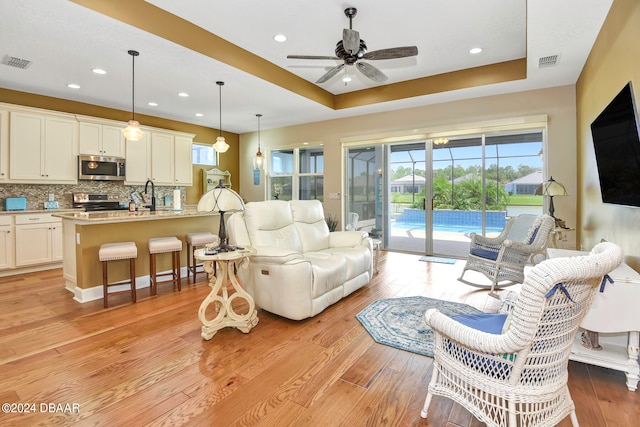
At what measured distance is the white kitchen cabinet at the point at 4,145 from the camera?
4.59 metres

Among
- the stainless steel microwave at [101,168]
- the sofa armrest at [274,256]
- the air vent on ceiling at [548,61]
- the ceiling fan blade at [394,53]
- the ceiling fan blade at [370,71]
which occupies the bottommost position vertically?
the sofa armrest at [274,256]

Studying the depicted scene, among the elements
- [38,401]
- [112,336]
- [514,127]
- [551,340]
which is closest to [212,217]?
[112,336]

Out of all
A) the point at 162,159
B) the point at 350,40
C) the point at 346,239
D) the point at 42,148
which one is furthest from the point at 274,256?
the point at 162,159

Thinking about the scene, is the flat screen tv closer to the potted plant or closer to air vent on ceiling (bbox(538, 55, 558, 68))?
air vent on ceiling (bbox(538, 55, 558, 68))

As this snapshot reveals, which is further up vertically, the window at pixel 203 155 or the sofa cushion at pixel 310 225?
the window at pixel 203 155

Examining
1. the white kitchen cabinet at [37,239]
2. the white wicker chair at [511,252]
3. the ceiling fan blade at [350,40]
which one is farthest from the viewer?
the white kitchen cabinet at [37,239]

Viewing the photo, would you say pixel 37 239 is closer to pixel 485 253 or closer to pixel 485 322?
pixel 485 322

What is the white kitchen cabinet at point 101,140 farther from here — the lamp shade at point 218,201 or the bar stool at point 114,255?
the lamp shade at point 218,201

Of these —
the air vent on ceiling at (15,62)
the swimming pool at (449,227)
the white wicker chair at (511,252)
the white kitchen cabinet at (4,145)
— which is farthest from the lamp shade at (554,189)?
the white kitchen cabinet at (4,145)

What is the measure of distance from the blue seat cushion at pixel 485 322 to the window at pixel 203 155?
693 cm

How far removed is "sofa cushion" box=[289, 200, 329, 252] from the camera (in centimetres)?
383

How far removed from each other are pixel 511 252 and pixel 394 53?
253cm

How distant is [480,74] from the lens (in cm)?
466

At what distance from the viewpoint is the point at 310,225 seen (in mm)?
4000
